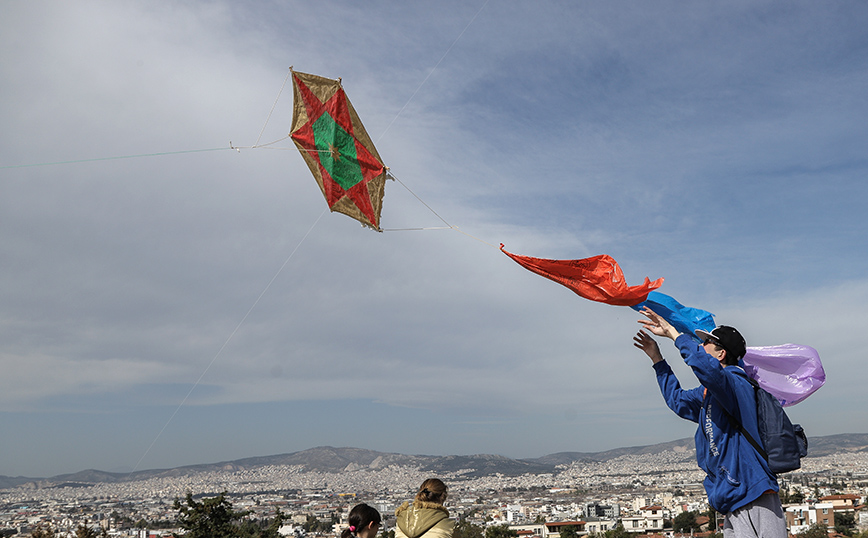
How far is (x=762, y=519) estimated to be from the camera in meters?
3.41

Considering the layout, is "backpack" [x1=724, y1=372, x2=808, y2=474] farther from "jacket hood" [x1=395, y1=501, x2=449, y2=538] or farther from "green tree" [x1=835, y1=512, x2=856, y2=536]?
"green tree" [x1=835, y1=512, x2=856, y2=536]

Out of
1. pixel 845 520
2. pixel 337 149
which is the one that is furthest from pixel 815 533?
pixel 337 149

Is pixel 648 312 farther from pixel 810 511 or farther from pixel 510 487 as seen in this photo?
pixel 510 487

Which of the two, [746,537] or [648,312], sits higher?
[648,312]

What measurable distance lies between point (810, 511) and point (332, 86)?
56.5m

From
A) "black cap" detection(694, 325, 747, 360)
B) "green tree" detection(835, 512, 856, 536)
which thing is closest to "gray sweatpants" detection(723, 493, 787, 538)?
"black cap" detection(694, 325, 747, 360)

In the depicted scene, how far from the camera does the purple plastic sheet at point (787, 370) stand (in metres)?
4.35

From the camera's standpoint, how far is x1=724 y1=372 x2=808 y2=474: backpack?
11.1 feet

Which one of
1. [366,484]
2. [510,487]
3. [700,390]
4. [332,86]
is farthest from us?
[366,484]

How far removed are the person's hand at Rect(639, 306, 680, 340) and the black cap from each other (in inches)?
9.2

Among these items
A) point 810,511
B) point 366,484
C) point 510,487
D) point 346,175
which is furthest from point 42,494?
point 346,175

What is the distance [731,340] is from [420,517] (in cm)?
212

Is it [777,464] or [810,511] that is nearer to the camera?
[777,464]

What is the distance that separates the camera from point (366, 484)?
18750 cm
